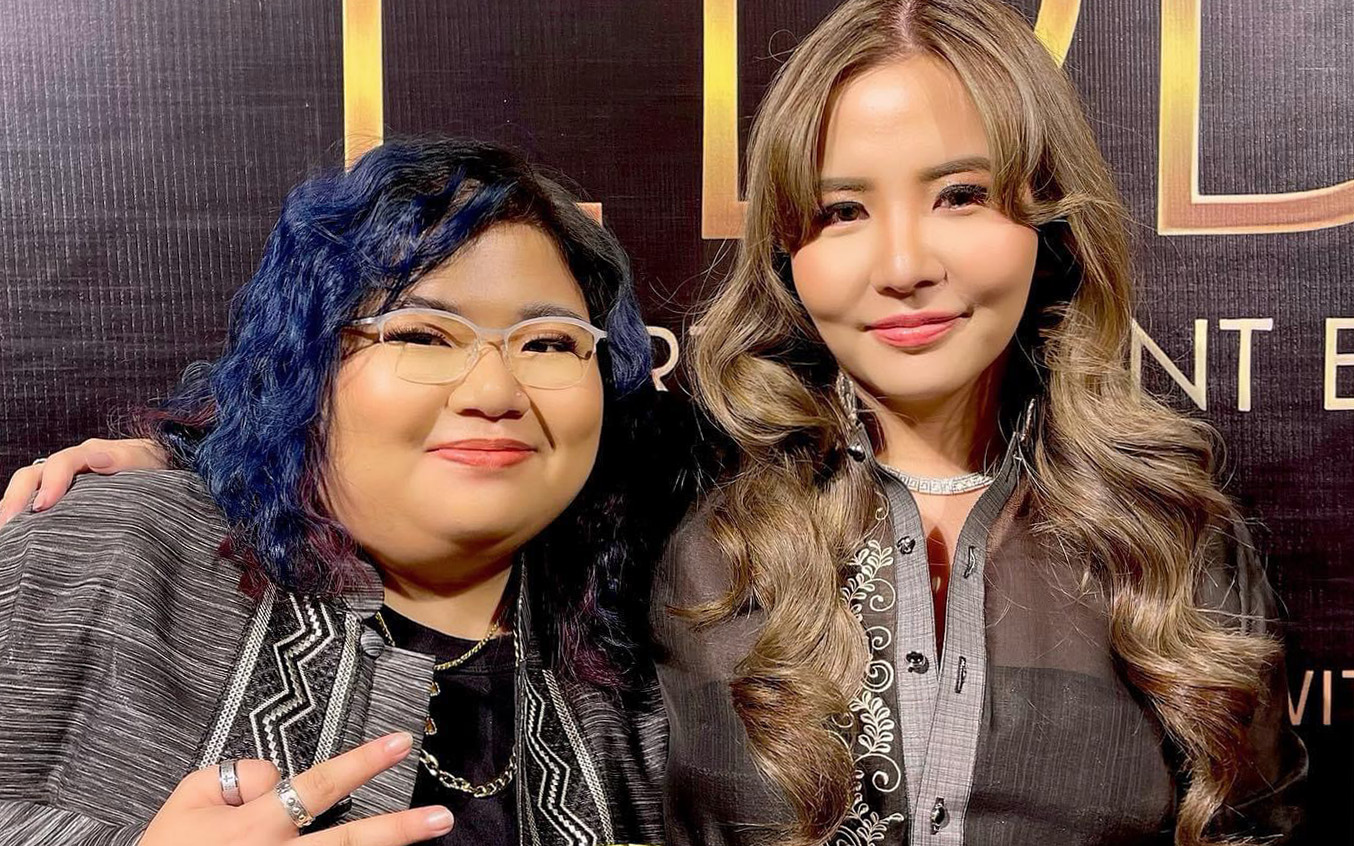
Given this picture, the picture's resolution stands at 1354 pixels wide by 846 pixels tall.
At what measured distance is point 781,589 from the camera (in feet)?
4.83

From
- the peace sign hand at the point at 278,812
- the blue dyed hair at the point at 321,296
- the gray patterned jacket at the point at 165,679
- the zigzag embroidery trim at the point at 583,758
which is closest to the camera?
the peace sign hand at the point at 278,812

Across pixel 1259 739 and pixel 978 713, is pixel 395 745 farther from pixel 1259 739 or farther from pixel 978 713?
pixel 1259 739

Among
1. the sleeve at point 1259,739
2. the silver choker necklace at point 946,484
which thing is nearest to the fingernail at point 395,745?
the silver choker necklace at point 946,484

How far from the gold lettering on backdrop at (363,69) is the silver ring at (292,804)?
106 centimetres

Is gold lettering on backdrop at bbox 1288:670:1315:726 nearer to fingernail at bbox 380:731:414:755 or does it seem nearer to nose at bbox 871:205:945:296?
nose at bbox 871:205:945:296

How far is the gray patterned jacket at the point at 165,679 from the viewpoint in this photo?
1265 millimetres

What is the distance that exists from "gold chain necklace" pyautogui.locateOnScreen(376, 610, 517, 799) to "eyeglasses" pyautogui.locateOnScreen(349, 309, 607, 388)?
31 cm

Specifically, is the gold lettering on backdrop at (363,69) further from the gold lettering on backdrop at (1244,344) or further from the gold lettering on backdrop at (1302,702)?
the gold lettering on backdrop at (1302,702)

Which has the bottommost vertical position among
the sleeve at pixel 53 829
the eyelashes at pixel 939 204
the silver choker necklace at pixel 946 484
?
the sleeve at pixel 53 829

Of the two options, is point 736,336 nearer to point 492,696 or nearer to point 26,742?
point 492,696

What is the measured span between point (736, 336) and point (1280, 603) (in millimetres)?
971

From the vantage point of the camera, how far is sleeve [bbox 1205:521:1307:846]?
1.52 metres

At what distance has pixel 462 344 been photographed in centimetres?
137

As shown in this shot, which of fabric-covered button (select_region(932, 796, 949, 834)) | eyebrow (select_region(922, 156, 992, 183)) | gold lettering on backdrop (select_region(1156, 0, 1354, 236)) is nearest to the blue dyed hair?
eyebrow (select_region(922, 156, 992, 183))
